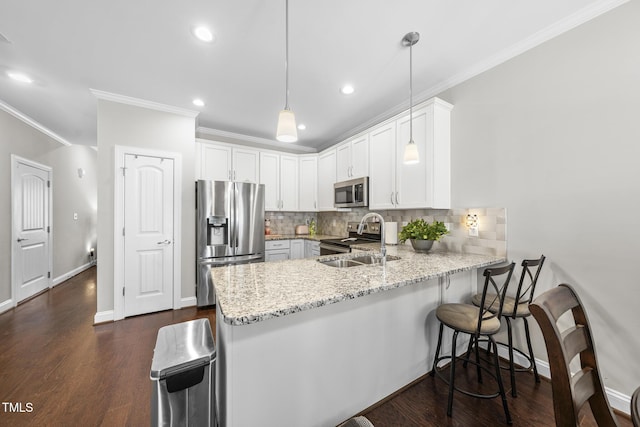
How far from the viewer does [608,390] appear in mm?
1648

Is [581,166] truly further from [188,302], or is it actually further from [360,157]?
[188,302]

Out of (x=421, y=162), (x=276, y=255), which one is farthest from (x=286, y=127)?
(x=276, y=255)

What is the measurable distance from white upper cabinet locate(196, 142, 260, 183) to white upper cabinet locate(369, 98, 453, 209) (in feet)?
7.13

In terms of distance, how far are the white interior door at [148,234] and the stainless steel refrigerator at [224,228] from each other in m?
0.36

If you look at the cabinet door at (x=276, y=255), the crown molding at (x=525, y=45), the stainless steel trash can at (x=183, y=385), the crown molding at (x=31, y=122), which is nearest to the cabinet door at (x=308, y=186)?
the cabinet door at (x=276, y=255)

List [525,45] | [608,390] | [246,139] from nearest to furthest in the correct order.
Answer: [608,390] < [525,45] < [246,139]

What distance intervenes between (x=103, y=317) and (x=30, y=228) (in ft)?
7.43

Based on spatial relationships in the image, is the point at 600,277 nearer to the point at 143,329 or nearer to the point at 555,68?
the point at 555,68

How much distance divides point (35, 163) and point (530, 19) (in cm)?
633

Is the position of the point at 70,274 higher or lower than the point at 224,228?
lower

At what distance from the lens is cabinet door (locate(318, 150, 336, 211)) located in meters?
4.07

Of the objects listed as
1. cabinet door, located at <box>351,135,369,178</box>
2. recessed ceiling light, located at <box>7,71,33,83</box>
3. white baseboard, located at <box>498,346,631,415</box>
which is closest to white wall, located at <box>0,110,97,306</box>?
recessed ceiling light, located at <box>7,71,33,83</box>

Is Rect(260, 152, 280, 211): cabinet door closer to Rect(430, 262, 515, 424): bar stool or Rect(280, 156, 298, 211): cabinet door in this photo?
Rect(280, 156, 298, 211): cabinet door

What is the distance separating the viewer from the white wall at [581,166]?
5.20ft
